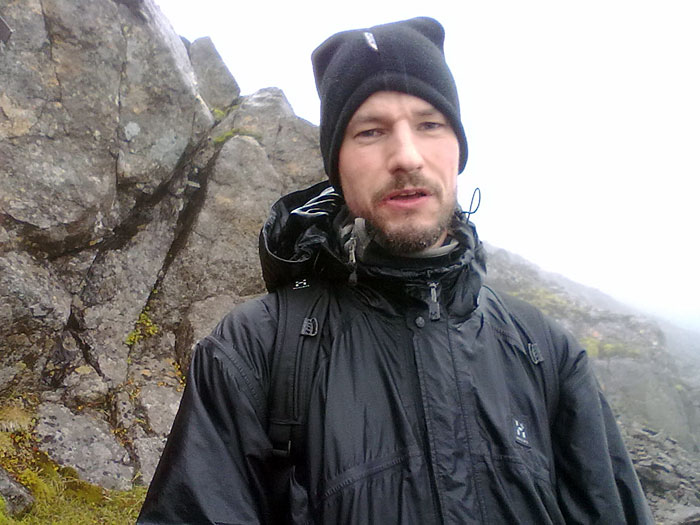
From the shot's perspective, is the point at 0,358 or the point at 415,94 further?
the point at 0,358

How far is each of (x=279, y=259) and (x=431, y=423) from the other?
3.70 feet

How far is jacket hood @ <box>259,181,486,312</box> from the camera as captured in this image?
2381 millimetres

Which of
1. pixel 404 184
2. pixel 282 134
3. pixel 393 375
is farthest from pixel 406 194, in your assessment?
pixel 282 134

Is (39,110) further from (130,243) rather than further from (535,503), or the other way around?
(535,503)

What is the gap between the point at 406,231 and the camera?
240cm

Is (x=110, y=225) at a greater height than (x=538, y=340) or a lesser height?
lesser

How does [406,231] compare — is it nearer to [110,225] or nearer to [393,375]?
[393,375]

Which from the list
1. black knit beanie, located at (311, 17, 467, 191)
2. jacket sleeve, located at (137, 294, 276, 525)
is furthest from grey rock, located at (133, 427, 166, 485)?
black knit beanie, located at (311, 17, 467, 191)

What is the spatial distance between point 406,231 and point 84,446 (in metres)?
6.18

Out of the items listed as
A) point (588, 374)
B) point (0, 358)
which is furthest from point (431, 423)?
point (0, 358)

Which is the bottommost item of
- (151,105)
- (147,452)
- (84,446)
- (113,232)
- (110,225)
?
(147,452)

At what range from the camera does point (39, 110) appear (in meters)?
7.05

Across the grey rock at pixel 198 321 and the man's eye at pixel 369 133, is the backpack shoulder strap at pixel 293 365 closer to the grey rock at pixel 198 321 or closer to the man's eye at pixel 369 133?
the man's eye at pixel 369 133

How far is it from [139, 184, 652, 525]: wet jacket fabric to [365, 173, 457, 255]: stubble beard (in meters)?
0.08
